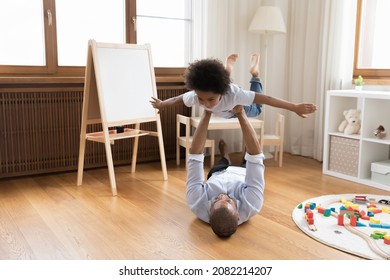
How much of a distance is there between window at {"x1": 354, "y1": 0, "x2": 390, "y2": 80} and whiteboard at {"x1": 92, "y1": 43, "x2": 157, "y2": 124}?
195 cm

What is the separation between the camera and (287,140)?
4402 mm

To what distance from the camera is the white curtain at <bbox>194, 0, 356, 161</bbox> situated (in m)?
3.75

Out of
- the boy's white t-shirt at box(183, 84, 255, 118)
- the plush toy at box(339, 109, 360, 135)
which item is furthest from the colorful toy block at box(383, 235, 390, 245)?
the plush toy at box(339, 109, 360, 135)

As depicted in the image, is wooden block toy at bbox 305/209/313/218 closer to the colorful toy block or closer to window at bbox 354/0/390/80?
the colorful toy block

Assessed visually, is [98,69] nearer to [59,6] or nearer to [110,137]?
[110,137]

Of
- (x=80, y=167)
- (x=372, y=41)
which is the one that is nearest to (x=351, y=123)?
(x=372, y=41)

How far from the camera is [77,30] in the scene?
354cm

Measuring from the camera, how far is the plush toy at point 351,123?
3393 millimetres

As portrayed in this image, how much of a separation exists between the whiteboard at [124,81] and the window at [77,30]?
0.66m

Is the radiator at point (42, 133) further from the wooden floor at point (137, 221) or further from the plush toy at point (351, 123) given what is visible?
the plush toy at point (351, 123)

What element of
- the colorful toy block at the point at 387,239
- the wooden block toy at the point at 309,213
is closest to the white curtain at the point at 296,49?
the wooden block toy at the point at 309,213

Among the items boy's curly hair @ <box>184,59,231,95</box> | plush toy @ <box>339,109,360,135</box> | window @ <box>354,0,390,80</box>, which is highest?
window @ <box>354,0,390,80</box>
